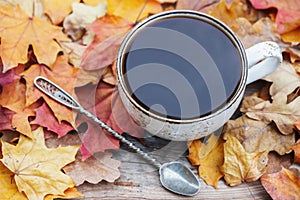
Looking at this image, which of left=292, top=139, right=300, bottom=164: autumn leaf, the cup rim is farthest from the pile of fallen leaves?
the cup rim

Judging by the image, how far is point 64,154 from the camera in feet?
3.26

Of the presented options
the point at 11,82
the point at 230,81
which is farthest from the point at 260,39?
the point at 11,82

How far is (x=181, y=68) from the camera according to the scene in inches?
35.9

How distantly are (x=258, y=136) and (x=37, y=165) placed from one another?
385 millimetres

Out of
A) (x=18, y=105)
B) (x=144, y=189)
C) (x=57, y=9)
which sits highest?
(x=57, y=9)

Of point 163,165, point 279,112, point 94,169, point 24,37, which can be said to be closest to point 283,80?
point 279,112

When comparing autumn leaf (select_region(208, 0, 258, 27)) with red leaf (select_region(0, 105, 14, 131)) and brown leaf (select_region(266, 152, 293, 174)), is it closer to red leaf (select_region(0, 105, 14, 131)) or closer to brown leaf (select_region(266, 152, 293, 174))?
brown leaf (select_region(266, 152, 293, 174))

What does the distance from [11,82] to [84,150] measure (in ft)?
0.60

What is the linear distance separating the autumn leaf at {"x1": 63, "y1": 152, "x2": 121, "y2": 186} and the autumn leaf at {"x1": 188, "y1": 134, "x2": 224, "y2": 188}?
0.13 m

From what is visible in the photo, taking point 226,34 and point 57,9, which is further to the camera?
point 57,9

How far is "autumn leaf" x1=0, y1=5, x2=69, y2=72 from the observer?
1037mm

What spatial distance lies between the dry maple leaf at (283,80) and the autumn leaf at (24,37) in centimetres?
39

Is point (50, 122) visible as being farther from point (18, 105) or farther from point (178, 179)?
point (178, 179)

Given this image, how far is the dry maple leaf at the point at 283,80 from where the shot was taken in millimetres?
1033
